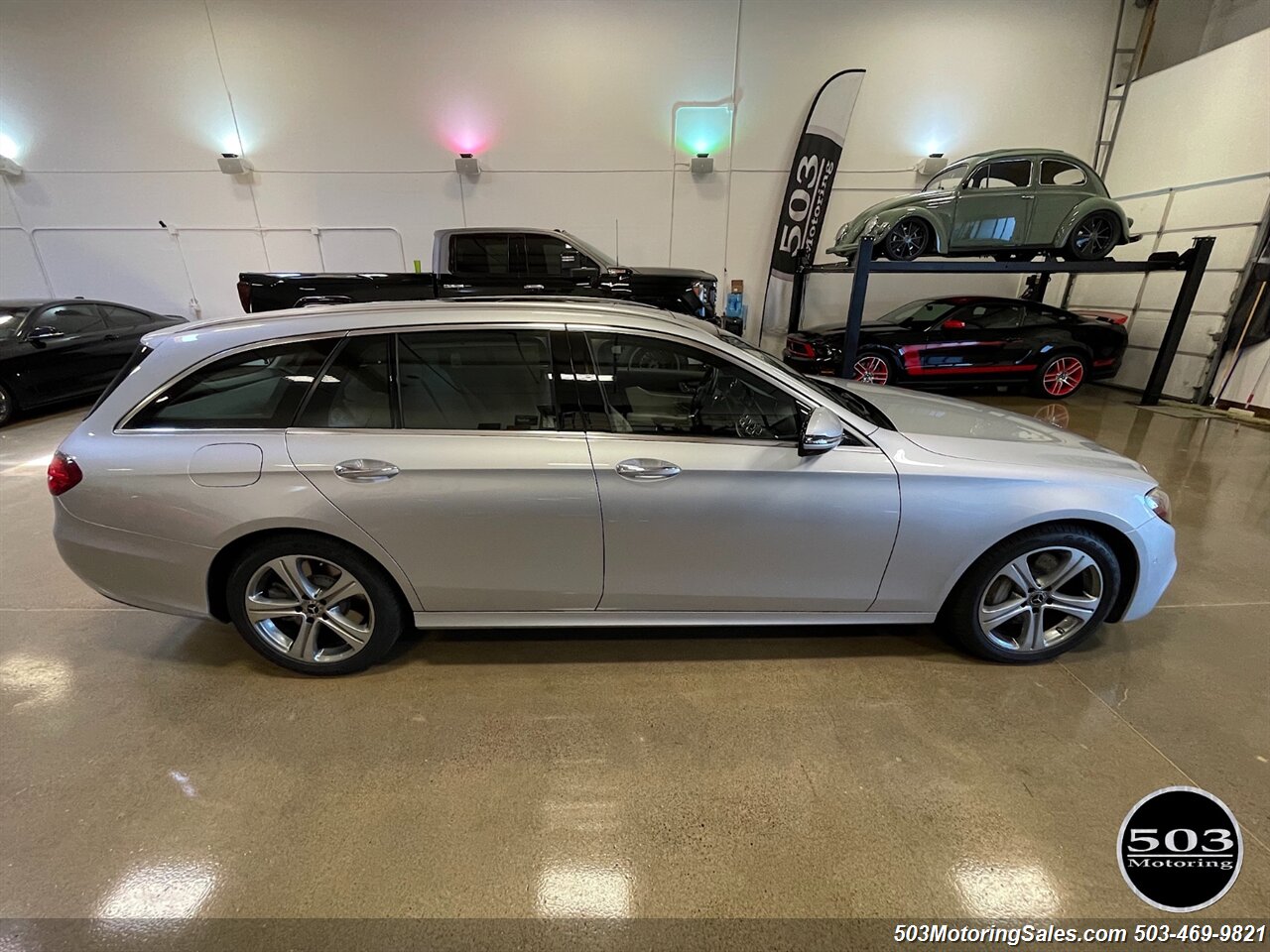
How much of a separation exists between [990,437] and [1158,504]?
684mm

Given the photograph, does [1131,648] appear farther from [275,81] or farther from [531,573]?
[275,81]

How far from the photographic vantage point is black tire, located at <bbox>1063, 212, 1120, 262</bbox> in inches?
263

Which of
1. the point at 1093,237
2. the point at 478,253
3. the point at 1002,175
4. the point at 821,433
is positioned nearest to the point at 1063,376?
the point at 1093,237

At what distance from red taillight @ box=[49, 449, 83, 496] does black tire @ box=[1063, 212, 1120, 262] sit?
30.1 ft

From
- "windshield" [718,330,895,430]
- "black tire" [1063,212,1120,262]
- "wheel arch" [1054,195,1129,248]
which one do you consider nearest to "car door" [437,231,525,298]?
"windshield" [718,330,895,430]

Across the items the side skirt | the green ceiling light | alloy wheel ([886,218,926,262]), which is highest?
the green ceiling light

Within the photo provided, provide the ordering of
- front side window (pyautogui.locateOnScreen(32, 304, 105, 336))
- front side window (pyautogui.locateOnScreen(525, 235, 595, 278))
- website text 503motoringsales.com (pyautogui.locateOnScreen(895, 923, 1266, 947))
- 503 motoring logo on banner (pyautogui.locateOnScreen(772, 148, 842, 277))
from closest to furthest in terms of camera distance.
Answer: website text 503motoringsales.com (pyautogui.locateOnScreen(895, 923, 1266, 947)) → front side window (pyautogui.locateOnScreen(32, 304, 105, 336)) → front side window (pyautogui.locateOnScreen(525, 235, 595, 278)) → 503 motoring logo on banner (pyautogui.locateOnScreen(772, 148, 842, 277))

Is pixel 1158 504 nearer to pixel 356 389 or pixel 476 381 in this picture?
pixel 476 381

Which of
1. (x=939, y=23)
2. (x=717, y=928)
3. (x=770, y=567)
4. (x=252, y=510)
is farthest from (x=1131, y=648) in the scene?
(x=939, y=23)

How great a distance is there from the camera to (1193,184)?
771cm

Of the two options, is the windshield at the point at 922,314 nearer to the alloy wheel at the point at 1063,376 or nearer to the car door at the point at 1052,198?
the car door at the point at 1052,198

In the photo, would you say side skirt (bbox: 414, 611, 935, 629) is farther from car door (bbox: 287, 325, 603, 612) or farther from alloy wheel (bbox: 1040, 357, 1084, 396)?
alloy wheel (bbox: 1040, 357, 1084, 396)

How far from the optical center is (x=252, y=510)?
1.99 meters

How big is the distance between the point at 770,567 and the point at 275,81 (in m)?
11.5
